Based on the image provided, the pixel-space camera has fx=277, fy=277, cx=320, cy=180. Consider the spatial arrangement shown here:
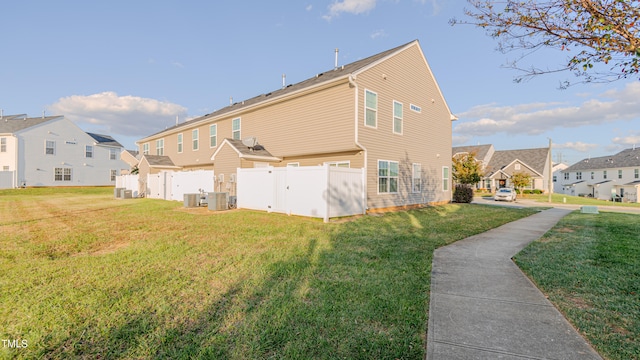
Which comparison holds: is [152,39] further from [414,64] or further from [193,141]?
[414,64]

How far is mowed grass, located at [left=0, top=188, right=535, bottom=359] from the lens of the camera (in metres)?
2.53

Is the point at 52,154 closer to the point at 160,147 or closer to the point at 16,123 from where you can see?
the point at 16,123

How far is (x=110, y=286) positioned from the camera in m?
3.91

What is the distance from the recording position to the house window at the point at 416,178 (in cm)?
1576

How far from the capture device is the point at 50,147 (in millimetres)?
31359

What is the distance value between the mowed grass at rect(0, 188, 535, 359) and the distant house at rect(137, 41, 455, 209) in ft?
21.0

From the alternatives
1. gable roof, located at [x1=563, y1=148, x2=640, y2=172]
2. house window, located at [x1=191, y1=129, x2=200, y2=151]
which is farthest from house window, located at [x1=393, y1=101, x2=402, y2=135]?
gable roof, located at [x1=563, y1=148, x2=640, y2=172]

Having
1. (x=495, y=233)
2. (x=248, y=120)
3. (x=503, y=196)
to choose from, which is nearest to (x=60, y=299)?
(x=495, y=233)

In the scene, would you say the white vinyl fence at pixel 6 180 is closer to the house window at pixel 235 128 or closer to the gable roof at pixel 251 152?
the house window at pixel 235 128

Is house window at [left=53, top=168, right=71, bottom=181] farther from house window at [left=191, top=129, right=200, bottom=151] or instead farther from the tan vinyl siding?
the tan vinyl siding

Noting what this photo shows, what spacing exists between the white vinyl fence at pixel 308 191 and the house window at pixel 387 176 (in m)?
1.87

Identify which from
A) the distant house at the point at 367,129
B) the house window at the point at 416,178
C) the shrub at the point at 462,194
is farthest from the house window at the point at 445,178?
the house window at the point at 416,178

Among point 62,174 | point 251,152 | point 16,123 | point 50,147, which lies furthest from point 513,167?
point 16,123

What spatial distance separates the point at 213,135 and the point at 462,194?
18.9 metres
